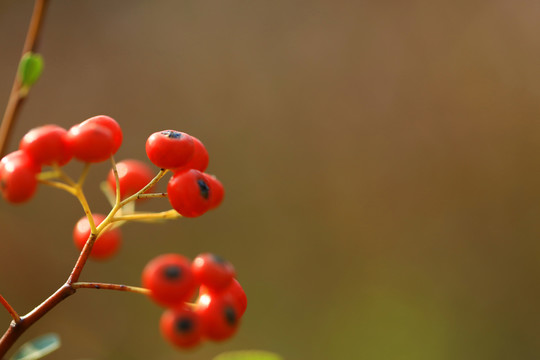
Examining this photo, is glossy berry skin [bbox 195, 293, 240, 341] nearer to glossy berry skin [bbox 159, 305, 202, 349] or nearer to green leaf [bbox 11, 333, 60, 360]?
glossy berry skin [bbox 159, 305, 202, 349]

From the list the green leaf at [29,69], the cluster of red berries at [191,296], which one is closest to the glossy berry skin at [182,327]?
the cluster of red berries at [191,296]

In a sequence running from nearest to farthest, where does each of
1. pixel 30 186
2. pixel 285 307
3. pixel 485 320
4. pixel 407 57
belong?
pixel 30 186, pixel 485 320, pixel 285 307, pixel 407 57

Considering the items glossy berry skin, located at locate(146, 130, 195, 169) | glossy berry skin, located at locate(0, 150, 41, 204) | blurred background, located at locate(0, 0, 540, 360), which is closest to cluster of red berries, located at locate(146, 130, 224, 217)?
glossy berry skin, located at locate(146, 130, 195, 169)

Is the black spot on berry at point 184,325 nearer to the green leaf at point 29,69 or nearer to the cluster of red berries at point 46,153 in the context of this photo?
the cluster of red berries at point 46,153

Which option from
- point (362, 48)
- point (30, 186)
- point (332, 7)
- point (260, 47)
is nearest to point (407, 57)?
point (362, 48)

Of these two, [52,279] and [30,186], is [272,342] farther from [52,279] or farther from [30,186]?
[30,186]

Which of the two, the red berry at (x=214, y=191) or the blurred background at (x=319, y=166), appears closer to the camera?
the red berry at (x=214, y=191)

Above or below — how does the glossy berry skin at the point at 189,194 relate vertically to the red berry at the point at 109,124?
below

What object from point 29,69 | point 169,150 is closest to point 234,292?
point 169,150
